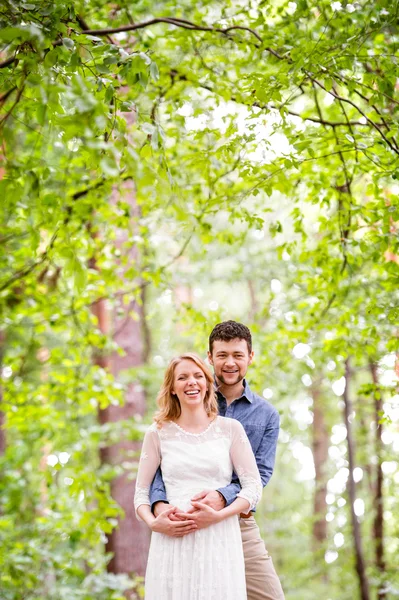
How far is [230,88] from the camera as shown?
4184 mm

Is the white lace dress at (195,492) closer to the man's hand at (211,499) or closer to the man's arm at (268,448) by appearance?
the man's hand at (211,499)

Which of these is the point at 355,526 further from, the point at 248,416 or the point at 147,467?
the point at 147,467

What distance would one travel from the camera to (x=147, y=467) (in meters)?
2.83

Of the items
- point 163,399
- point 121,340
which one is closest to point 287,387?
point 121,340

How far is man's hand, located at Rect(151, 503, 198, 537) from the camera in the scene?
8.47ft

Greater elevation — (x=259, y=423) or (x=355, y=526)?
(x=259, y=423)

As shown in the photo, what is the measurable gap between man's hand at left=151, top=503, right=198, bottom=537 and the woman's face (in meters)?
0.47

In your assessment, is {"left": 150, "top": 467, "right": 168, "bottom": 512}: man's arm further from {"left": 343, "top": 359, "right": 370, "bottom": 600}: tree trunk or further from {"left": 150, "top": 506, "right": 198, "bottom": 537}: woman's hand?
{"left": 343, "top": 359, "right": 370, "bottom": 600}: tree trunk

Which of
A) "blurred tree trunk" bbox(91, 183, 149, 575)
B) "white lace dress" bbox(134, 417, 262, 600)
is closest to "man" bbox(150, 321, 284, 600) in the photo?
"white lace dress" bbox(134, 417, 262, 600)

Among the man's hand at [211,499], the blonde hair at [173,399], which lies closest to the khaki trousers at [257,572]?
the man's hand at [211,499]

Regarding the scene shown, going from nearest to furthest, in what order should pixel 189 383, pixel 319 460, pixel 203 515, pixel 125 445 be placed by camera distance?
pixel 203 515, pixel 189 383, pixel 125 445, pixel 319 460

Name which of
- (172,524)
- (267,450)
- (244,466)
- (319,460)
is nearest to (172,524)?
(172,524)

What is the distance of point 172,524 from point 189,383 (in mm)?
598

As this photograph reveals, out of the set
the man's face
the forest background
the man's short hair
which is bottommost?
the man's face
